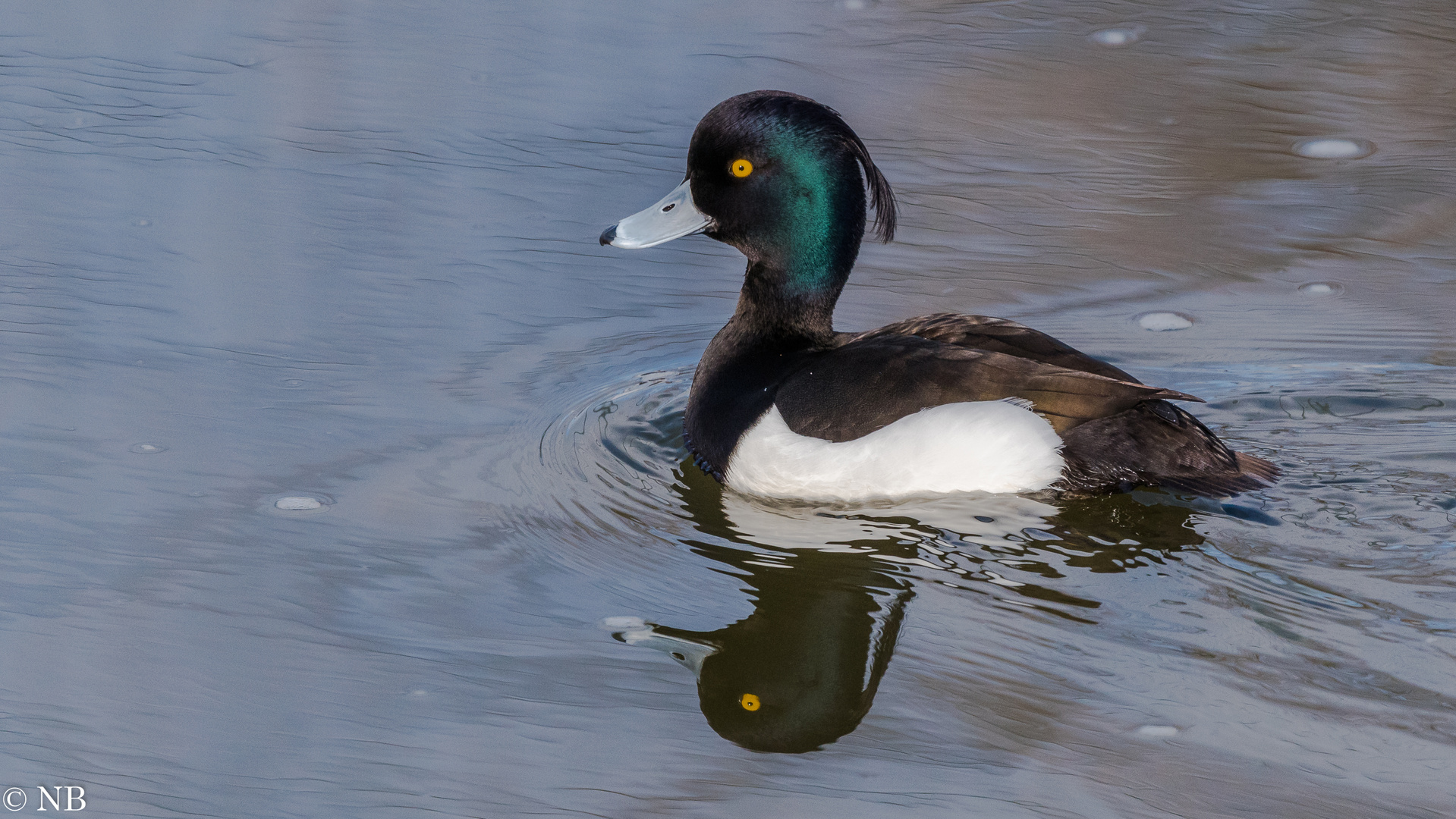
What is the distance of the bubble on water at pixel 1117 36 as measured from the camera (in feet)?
24.3

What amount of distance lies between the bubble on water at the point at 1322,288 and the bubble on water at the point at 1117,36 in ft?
7.30

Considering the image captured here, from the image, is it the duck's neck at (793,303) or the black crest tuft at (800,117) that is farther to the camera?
the duck's neck at (793,303)

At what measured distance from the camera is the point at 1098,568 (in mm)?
3982

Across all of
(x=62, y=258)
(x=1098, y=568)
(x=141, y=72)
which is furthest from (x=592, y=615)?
(x=141, y=72)

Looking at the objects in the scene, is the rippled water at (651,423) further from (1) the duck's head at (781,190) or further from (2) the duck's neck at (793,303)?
(1) the duck's head at (781,190)

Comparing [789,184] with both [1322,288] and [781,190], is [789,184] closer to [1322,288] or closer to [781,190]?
[781,190]

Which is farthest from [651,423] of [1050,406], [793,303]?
[1050,406]

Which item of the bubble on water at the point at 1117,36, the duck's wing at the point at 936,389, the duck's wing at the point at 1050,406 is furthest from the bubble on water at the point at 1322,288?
the bubble on water at the point at 1117,36

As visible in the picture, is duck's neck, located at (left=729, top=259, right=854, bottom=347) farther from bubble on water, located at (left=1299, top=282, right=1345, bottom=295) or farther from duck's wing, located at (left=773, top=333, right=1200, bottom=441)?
bubble on water, located at (left=1299, top=282, right=1345, bottom=295)

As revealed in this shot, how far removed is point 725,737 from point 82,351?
2.63 m

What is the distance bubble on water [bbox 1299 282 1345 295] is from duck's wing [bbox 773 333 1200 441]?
1.56 m

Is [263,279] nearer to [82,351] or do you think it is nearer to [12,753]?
[82,351]

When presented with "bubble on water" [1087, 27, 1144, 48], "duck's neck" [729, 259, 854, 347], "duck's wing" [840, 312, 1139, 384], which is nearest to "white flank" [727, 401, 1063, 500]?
"duck's wing" [840, 312, 1139, 384]

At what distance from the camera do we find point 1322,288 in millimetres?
5508
